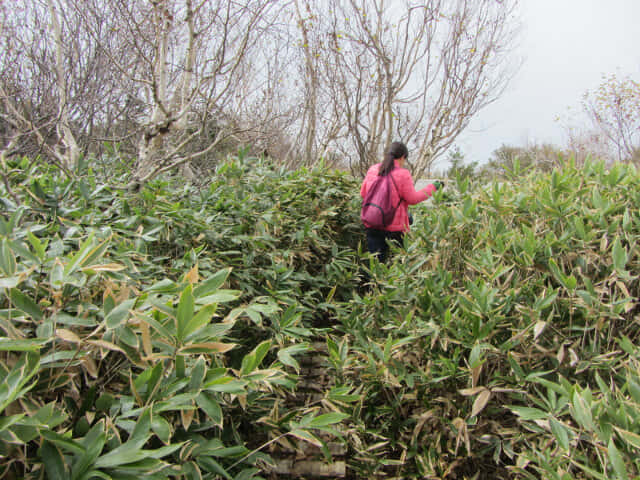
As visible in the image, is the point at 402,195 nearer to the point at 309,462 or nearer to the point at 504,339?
the point at 504,339

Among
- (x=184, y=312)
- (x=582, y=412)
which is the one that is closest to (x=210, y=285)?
(x=184, y=312)

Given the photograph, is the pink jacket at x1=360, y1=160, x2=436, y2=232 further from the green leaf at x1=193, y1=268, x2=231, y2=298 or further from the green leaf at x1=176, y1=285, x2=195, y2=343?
→ the green leaf at x1=176, y1=285, x2=195, y2=343

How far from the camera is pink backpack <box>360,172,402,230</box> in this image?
3662mm

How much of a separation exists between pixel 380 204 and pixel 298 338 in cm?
206

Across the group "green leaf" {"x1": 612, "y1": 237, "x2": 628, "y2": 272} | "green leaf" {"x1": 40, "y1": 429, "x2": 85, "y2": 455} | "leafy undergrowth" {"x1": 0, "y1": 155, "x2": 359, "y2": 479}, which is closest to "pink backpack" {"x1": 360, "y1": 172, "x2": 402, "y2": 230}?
"leafy undergrowth" {"x1": 0, "y1": 155, "x2": 359, "y2": 479}

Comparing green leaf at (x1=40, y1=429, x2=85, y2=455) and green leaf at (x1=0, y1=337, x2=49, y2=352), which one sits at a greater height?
green leaf at (x1=0, y1=337, x2=49, y2=352)

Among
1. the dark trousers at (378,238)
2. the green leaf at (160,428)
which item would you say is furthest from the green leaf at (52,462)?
the dark trousers at (378,238)

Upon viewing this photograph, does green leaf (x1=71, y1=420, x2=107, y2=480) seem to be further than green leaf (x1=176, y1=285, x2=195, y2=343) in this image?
No

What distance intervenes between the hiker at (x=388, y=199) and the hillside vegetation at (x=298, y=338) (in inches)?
32.3

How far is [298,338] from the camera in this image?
1.86 m

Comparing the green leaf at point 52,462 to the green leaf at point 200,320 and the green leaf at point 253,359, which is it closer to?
the green leaf at point 200,320

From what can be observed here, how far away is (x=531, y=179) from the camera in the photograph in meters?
2.69

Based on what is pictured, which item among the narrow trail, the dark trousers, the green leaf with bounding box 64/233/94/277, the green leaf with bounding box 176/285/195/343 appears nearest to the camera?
the green leaf with bounding box 176/285/195/343

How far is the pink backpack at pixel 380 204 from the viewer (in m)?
3.66
